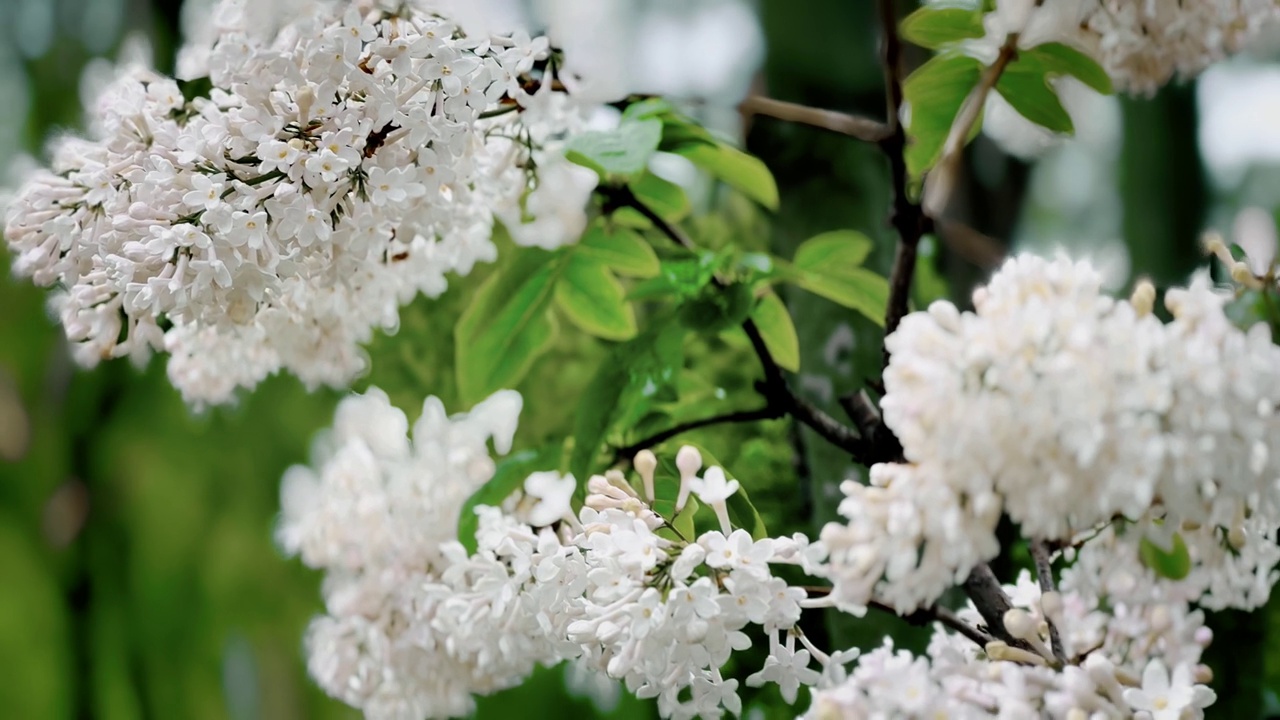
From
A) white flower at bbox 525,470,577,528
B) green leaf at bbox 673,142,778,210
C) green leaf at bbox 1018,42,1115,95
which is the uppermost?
green leaf at bbox 1018,42,1115,95

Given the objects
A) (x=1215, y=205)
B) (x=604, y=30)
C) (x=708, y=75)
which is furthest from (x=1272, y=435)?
(x=1215, y=205)

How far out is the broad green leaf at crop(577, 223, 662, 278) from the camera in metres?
0.54

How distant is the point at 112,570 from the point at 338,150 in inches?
38.2

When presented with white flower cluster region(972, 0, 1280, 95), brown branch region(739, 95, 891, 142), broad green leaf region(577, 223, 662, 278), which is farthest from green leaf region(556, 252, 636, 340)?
white flower cluster region(972, 0, 1280, 95)

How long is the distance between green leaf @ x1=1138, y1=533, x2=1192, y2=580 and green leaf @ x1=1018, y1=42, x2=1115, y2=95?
0.74ft

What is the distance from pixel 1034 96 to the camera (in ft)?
1.55

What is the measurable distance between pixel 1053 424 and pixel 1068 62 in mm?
258

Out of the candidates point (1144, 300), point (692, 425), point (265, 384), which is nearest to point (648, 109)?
point (692, 425)

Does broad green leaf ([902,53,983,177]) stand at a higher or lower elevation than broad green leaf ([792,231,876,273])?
higher

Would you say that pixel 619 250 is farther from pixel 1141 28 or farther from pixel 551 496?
pixel 1141 28

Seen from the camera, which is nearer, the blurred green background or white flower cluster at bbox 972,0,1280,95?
white flower cluster at bbox 972,0,1280,95

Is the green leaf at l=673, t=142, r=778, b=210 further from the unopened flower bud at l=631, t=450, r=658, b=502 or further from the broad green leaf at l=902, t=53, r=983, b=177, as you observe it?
the unopened flower bud at l=631, t=450, r=658, b=502

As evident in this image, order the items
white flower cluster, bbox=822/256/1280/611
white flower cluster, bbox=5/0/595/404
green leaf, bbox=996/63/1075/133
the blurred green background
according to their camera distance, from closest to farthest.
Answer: white flower cluster, bbox=822/256/1280/611
white flower cluster, bbox=5/0/595/404
green leaf, bbox=996/63/1075/133
the blurred green background

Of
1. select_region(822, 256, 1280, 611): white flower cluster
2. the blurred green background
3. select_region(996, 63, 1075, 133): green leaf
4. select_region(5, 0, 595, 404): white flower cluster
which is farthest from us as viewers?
the blurred green background
